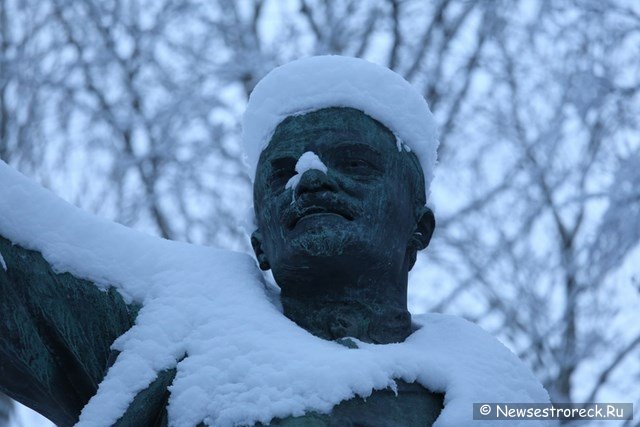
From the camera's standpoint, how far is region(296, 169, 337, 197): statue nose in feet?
9.70

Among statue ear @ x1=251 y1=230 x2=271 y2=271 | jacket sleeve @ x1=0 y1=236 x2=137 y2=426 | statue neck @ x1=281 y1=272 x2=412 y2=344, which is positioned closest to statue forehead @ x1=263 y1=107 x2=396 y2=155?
statue ear @ x1=251 y1=230 x2=271 y2=271

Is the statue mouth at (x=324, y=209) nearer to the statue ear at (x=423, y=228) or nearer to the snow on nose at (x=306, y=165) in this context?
the snow on nose at (x=306, y=165)

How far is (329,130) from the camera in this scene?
3.08m

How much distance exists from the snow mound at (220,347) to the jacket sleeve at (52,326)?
0.04m

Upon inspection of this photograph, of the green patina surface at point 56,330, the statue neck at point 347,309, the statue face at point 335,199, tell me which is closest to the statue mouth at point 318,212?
the statue face at point 335,199

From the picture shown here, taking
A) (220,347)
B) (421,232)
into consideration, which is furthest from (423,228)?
Answer: (220,347)

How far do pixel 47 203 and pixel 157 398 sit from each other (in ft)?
1.86

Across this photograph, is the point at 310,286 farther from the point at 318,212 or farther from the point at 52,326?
the point at 52,326

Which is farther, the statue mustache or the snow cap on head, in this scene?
the snow cap on head

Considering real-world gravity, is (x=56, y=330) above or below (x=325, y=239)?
below

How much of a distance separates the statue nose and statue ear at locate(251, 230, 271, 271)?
26 centimetres

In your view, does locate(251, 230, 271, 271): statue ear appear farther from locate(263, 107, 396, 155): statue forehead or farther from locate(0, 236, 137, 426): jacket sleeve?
locate(0, 236, 137, 426): jacket sleeve

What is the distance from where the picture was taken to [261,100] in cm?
328

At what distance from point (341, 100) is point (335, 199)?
328 mm
